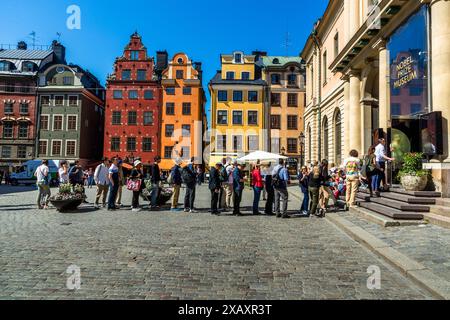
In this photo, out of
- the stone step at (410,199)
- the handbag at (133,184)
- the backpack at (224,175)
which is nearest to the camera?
the stone step at (410,199)

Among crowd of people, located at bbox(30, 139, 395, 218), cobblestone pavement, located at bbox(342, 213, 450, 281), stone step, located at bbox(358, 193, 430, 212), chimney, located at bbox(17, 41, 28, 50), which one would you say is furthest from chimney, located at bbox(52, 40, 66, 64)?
cobblestone pavement, located at bbox(342, 213, 450, 281)

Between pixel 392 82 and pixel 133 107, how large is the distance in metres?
37.3

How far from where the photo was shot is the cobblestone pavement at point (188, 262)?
13.8 feet

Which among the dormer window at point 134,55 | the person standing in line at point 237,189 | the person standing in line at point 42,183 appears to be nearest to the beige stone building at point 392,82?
the person standing in line at point 237,189

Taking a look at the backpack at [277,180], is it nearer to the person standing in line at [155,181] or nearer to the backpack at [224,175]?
the backpack at [224,175]

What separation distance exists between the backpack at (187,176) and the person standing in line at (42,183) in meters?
5.08

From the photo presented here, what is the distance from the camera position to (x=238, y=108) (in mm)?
44812

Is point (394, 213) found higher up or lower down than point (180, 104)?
lower down

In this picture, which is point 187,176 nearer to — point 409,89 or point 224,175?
point 224,175

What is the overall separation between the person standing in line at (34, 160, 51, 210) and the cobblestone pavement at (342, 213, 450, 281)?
10.5m

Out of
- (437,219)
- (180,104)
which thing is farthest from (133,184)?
(180,104)

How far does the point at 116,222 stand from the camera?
9.54 m

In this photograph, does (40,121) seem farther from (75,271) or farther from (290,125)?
(75,271)
